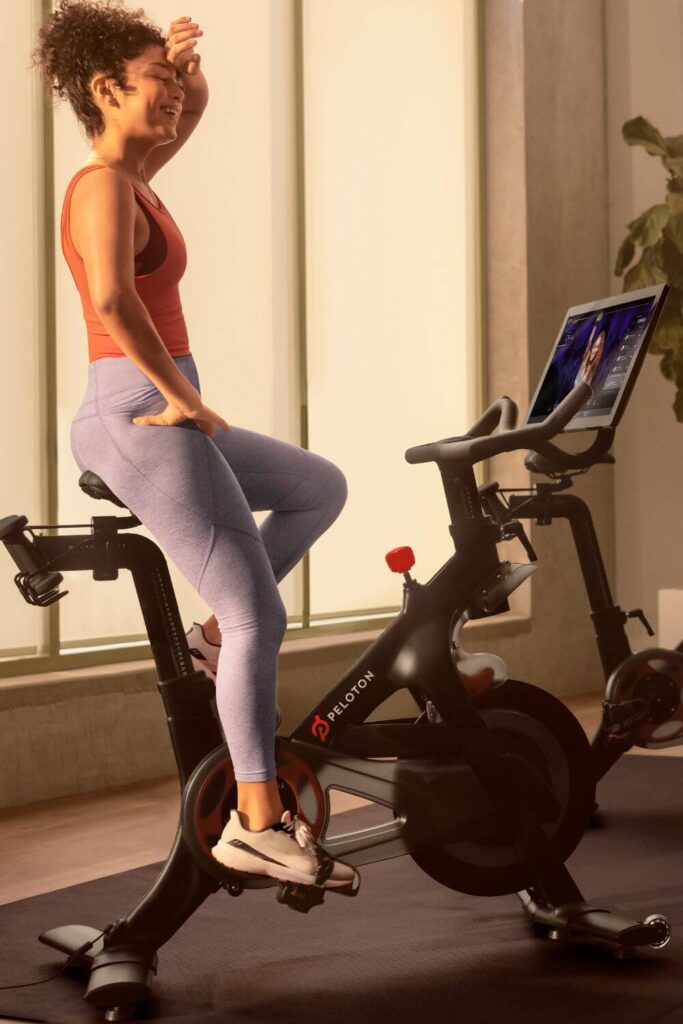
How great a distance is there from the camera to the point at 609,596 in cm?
334

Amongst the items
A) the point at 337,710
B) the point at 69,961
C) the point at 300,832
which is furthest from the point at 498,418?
the point at 69,961

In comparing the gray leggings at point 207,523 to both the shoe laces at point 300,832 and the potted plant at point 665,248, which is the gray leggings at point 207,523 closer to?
the shoe laces at point 300,832

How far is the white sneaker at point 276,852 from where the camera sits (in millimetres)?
2035

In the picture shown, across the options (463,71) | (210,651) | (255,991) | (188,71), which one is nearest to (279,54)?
(463,71)

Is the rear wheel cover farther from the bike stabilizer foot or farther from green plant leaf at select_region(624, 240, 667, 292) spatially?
green plant leaf at select_region(624, 240, 667, 292)

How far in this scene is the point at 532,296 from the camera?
5590mm

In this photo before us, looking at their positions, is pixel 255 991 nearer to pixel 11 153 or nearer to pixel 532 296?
pixel 11 153

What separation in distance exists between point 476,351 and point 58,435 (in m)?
2.26

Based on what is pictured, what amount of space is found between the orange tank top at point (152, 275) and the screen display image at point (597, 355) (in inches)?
47.5

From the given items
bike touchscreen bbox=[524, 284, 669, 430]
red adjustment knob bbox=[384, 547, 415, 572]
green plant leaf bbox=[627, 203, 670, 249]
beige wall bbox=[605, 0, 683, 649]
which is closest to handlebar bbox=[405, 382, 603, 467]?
red adjustment knob bbox=[384, 547, 415, 572]

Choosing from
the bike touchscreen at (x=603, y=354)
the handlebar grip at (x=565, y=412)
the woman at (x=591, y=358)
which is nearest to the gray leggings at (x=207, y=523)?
the handlebar grip at (x=565, y=412)

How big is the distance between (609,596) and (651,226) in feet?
8.10

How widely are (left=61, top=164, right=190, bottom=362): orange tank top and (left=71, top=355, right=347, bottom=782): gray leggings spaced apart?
0.05m

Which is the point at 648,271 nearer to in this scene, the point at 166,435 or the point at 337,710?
the point at 337,710
